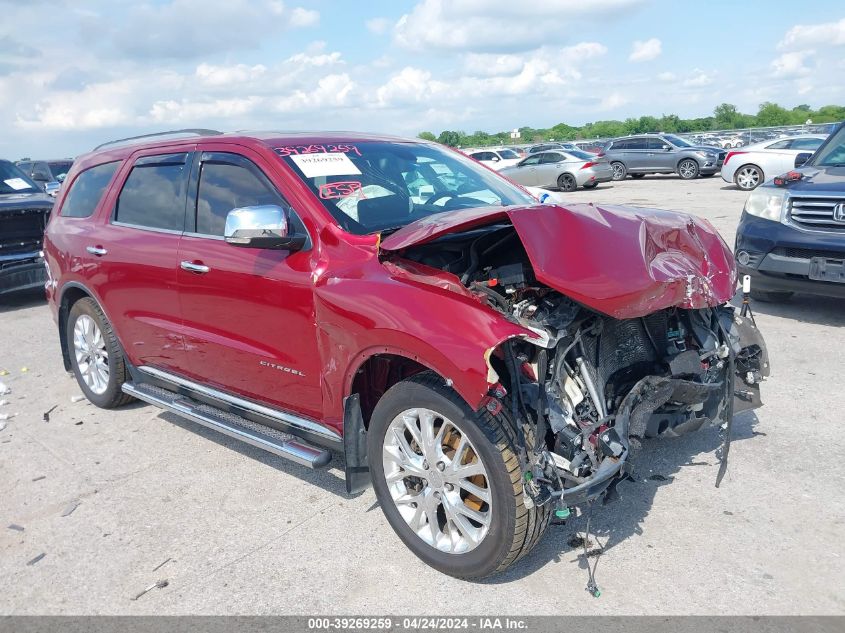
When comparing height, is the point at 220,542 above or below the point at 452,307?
below

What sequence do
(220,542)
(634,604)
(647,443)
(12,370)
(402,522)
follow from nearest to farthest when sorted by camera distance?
(634,604) < (402,522) < (220,542) < (647,443) < (12,370)

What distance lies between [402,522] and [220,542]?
98cm

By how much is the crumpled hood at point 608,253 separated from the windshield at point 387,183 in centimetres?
47

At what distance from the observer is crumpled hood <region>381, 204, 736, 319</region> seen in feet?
9.62

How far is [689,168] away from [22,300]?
846 inches

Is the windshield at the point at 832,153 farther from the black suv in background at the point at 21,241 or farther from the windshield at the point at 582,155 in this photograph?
the windshield at the point at 582,155

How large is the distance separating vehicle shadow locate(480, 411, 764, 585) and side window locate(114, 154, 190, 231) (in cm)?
284

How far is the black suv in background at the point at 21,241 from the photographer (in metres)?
9.34

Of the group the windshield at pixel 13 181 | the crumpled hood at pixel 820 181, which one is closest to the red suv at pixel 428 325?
the crumpled hood at pixel 820 181

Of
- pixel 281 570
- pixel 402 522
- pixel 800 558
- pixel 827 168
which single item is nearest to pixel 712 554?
pixel 800 558

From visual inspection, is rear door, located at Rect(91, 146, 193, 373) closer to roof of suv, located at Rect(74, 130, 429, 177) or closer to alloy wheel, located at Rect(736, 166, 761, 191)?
roof of suv, located at Rect(74, 130, 429, 177)

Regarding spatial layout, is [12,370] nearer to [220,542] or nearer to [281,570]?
[220,542]

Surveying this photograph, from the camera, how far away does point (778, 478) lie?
3.87 m

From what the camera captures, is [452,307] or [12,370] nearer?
[452,307]
